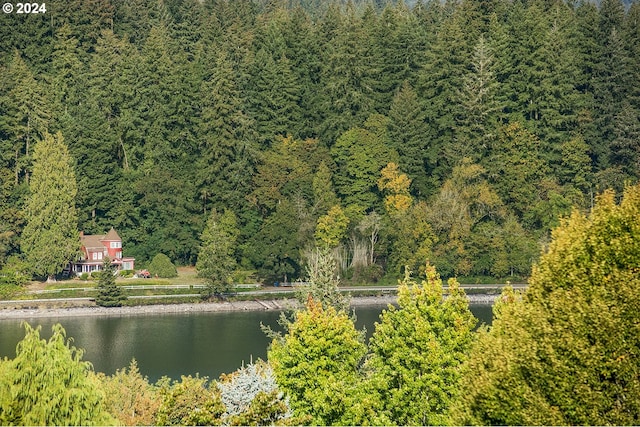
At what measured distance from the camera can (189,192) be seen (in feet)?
259

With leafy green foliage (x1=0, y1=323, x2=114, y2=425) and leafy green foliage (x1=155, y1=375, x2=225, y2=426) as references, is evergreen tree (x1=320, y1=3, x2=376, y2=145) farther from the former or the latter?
leafy green foliage (x1=0, y1=323, x2=114, y2=425)

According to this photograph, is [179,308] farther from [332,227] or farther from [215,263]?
[332,227]

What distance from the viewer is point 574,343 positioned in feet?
67.6

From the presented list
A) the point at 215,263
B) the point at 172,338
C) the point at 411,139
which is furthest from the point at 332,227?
the point at 172,338

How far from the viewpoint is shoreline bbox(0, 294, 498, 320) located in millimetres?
66062

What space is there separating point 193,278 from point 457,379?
49.2 meters

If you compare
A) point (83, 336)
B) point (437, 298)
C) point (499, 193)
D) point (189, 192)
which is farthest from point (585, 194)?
point (437, 298)

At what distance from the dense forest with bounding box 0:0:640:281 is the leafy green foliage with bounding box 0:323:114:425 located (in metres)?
52.9

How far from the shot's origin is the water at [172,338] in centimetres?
5262

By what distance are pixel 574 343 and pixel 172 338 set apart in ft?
136

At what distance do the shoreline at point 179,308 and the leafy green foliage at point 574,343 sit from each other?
141ft

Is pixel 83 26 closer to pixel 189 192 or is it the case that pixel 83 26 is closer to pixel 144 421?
pixel 189 192

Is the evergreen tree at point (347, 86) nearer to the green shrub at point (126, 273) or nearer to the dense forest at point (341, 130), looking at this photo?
the dense forest at point (341, 130)

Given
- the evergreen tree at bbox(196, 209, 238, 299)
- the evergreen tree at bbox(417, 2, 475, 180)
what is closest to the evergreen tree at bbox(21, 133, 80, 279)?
the evergreen tree at bbox(196, 209, 238, 299)
